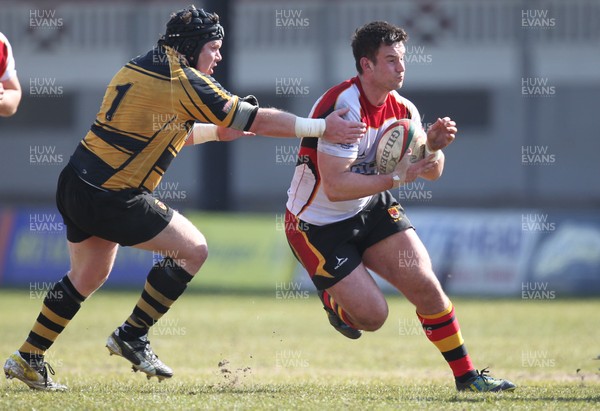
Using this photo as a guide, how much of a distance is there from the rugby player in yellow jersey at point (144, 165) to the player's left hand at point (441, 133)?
0.57 metres

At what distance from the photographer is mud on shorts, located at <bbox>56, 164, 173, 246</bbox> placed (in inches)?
251

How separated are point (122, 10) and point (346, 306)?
77.8ft

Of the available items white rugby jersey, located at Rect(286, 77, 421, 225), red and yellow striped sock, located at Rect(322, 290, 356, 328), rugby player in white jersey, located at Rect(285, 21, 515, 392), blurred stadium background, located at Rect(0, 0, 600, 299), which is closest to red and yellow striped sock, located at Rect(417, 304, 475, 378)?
rugby player in white jersey, located at Rect(285, 21, 515, 392)

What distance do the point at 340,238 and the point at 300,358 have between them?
287 cm

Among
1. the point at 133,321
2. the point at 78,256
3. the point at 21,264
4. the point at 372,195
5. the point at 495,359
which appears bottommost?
the point at 21,264

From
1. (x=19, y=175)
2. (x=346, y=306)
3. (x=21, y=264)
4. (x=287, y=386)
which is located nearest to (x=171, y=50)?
(x=346, y=306)

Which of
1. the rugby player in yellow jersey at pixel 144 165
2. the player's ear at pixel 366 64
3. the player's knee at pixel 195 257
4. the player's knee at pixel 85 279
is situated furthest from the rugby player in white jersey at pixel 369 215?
the player's knee at pixel 85 279

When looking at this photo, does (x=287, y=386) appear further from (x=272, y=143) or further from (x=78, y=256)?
(x=272, y=143)

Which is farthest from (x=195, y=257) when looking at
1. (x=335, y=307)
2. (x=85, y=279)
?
(x=335, y=307)

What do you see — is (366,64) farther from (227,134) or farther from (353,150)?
(227,134)

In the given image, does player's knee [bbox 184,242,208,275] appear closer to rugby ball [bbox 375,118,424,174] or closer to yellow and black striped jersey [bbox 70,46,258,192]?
yellow and black striped jersey [bbox 70,46,258,192]

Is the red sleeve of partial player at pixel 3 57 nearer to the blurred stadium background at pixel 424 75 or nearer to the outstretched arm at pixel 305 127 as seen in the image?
the outstretched arm at pixel 305 127

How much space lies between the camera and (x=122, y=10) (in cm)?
2897

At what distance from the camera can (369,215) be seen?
692 centimetres
